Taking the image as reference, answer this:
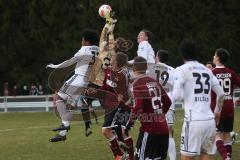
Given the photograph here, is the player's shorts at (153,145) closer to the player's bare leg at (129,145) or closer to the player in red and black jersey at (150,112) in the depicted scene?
the player in red and black jersey at (150,112)

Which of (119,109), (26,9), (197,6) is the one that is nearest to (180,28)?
(197,6)

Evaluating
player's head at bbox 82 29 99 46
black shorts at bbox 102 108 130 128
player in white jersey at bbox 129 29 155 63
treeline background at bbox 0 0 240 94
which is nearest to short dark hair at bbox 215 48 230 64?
player in white jersey at bbox 129 29 155 63

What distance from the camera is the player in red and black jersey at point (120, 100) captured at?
521 inches

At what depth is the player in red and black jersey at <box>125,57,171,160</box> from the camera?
1066 centimetres

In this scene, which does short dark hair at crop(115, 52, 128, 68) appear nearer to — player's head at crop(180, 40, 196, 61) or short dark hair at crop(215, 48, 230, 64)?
short dark hair at crop(215, 48, 230, 64)

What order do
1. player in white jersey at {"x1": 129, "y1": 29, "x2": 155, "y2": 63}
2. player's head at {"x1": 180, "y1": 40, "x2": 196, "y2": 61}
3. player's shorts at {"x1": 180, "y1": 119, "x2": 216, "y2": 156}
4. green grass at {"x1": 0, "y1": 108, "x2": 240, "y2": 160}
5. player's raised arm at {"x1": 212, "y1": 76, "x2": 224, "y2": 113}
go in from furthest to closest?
green grass at {"x1": 0, "y1": 108, "x2": 240, "y2": 160}
player in white jersey at {"x1": 129, "y1": 29, "x2": 155, "y2": 63}
player's raised arm at {"x1": 212, "y1": 76, "x2": 224, "y2": 113}
player's head at {"x1": 180, "y1": 40, "x2": 196, "y2": 61}
player's shorts at {"x1": 180, "y1": 119, "x2": 216, "y2": 156}

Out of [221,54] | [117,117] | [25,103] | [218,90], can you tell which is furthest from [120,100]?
[25,103]

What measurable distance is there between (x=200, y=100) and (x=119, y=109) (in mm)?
3899

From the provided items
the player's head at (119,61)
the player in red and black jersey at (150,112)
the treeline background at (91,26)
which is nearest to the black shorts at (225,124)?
the player's head at (119,61)

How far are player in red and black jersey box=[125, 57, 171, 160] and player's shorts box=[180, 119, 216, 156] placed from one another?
751 millimetres

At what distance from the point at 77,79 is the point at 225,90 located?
4.18 metres

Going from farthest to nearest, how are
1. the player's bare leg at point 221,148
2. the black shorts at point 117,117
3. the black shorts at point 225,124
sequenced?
the black shorts at point 225,124 → the black shorts at point 117,117 → the player's bare leg at point 221,148

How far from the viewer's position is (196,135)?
9.91 m

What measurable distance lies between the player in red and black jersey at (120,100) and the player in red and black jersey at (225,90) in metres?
1.91
